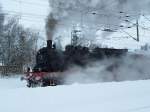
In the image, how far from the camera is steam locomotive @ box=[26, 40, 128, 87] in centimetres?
2017

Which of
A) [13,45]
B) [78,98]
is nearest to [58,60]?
[78,98]

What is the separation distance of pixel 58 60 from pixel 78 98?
12.1 meters

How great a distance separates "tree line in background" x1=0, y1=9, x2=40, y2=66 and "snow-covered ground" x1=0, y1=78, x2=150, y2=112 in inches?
1264

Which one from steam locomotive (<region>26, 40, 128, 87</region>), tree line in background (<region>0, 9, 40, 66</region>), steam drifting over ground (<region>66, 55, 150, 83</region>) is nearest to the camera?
steam locomotive (<region>26, 40, 128, 87</region>)

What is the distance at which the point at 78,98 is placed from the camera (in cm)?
921

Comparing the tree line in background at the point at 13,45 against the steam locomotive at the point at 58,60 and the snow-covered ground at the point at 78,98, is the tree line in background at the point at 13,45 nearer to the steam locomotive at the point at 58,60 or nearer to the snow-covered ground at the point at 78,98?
the steam locomotive at the point at 58,60

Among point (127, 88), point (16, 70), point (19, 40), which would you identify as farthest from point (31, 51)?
point (127, 88)

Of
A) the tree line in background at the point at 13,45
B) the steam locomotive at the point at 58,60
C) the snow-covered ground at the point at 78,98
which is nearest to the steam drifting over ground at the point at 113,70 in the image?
the steam locomotive at the point at 58,60

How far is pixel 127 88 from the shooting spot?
11.4 m

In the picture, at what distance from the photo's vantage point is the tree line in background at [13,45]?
149 ft

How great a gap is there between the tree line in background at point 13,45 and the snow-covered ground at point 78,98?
3210 cm

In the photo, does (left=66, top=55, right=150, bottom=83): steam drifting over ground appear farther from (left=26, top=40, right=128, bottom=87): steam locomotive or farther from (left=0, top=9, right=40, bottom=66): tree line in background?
(left=0, top=9, right=40, bottom=66): tree line in background

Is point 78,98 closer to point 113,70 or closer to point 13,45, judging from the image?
point 113,70

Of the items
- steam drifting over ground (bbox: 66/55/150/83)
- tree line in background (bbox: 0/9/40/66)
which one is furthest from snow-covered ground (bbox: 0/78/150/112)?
tree line in background (bbox: 0/9/40/66)
